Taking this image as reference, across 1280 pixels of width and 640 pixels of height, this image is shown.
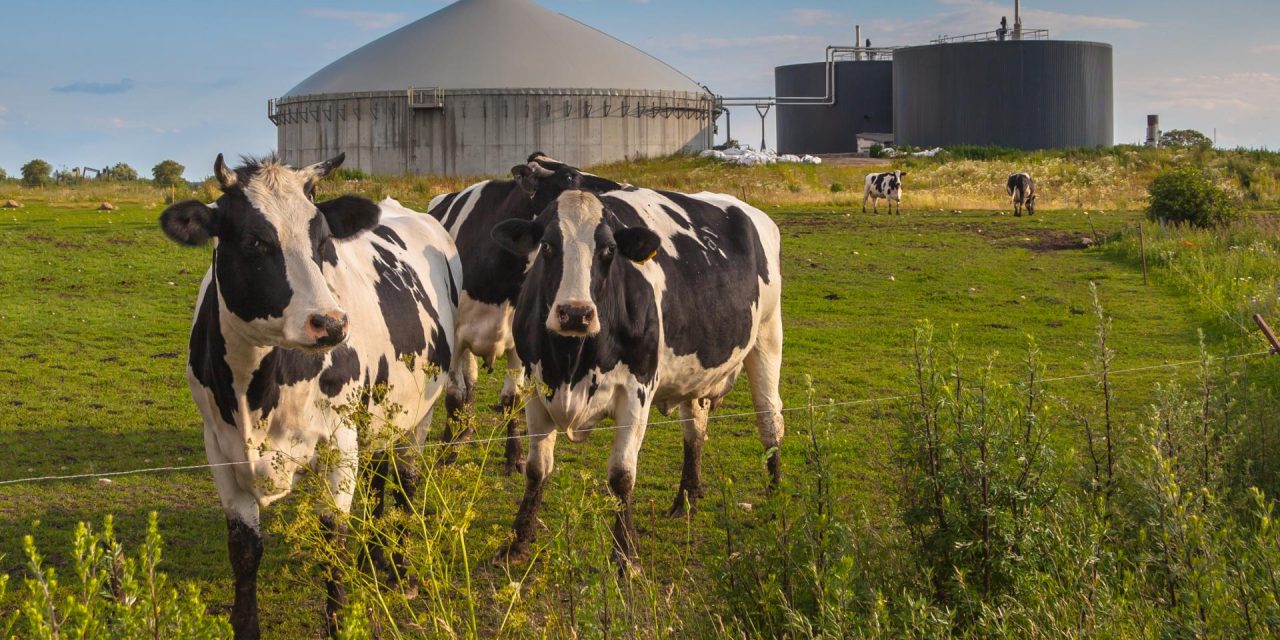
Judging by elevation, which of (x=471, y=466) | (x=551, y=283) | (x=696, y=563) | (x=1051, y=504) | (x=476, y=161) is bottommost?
(x=696, y=563)

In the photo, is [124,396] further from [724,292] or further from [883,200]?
[883,200]

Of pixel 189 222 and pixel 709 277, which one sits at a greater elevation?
pixel 189 222

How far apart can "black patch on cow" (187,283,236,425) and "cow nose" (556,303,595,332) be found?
1.61 metres

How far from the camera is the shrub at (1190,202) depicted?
25.3m

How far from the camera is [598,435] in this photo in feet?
34.3

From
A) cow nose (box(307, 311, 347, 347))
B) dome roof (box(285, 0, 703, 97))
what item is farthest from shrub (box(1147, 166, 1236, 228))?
dome roof (box(285, 0, 703, 97))

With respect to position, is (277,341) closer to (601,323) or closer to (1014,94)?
(601,323)

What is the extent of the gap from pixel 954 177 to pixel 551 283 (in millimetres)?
43205

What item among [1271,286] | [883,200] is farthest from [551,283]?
[883,200]

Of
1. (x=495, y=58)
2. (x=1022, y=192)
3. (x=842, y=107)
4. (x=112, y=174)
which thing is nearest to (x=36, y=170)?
(x=112, y=174)

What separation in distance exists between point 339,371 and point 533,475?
1.64 metres

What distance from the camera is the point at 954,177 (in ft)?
158

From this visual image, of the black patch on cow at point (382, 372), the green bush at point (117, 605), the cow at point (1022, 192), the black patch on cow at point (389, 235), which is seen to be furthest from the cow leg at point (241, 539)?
the cow at point (1022, 192)

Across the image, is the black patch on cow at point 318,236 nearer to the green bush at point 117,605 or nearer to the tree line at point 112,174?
the green bush at point 117,605
